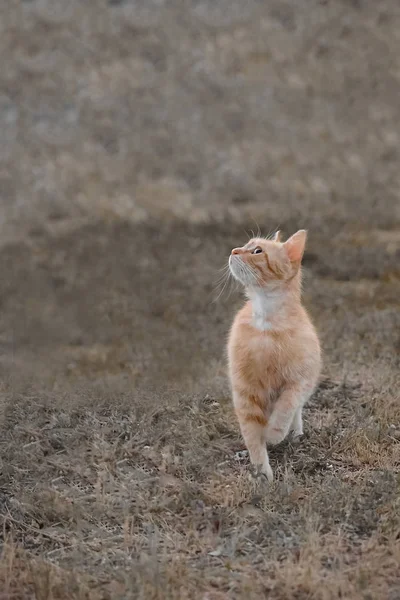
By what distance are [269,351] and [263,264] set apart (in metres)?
0.58

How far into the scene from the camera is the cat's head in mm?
5648

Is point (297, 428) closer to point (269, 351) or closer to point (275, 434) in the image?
point (275, 434)

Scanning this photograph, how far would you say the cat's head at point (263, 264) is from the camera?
565cm

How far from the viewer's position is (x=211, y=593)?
427 cm

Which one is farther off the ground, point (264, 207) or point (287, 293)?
point (287, 293)

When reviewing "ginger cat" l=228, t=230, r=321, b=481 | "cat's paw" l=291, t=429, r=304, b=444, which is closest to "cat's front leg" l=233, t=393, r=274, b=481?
"ginger cat" l=228, t=230, r=321, b=481

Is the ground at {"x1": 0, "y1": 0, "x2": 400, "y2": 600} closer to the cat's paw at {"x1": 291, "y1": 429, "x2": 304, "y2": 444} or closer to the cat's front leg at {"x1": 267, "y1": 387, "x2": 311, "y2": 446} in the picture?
the cat's paw at {"x1": 291, "y1": 429, "x2": 304, "y2": 444}

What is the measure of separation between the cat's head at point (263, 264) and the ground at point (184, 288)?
1.23m

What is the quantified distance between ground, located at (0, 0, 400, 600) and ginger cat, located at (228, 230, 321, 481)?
1.09 ft

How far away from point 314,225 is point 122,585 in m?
11.0

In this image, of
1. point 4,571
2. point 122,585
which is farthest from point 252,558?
point 4,571

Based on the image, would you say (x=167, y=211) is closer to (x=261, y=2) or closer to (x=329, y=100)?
(x=329, y=100)

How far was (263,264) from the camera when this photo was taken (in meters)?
5.66

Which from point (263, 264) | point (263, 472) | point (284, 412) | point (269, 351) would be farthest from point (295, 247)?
point (263, 472)
